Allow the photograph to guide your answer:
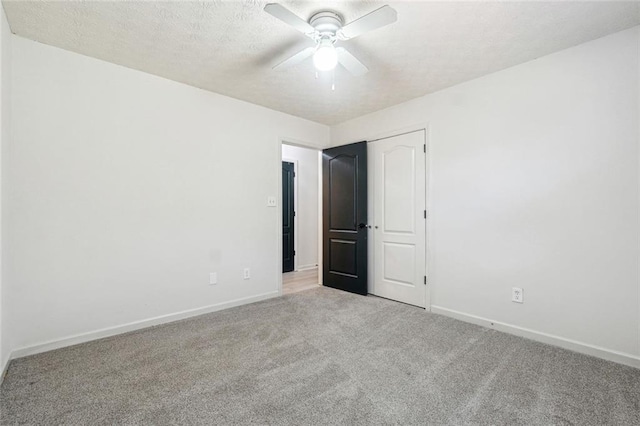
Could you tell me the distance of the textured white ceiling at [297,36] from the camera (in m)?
1.88

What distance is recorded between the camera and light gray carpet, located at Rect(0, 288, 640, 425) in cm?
157

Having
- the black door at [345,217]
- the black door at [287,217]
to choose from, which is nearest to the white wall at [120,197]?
the black door at [345,217]

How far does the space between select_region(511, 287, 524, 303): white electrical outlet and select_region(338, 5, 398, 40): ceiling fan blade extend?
2425 mm

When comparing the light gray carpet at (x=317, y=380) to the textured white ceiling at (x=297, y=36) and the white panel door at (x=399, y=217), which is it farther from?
the textured white ceiling at (x=297, y=36)

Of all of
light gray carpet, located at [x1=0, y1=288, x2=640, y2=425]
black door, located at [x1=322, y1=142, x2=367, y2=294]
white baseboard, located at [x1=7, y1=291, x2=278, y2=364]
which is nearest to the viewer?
light gray carpet, located at [x1=0, y1=288, x2=640, y2=425]

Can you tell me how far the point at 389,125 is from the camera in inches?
144

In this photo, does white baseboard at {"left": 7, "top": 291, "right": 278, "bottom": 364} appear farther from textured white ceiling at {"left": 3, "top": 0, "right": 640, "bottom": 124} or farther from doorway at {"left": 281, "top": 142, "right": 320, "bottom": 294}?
textured white ceiling at {"left": 3, "top": 0, "right": 640, "bottom": 124}

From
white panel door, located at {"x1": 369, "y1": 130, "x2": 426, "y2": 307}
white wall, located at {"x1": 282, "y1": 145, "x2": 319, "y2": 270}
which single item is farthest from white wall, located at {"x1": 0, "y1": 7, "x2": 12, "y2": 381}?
white wall, located at {"x1": 282, "y1": 145, "x2": 319, "y2": 270}

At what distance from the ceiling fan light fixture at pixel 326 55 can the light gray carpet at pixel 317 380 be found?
2.12 m

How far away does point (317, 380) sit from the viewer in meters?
1.89

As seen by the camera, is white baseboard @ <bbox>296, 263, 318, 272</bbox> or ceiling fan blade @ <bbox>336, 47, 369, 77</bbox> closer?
ceiling fan blade @ <bbox>336, 47, 369, 77</bbox>

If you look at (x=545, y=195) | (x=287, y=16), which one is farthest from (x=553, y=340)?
(x=287, y=16)

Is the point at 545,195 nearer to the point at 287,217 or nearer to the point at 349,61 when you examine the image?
the point at 349,61

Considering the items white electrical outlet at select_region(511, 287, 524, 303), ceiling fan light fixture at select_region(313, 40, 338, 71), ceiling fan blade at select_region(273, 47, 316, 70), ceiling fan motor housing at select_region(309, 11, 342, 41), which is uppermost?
ceiling fan motor housing at select_region(309, 11, 342, 41)
